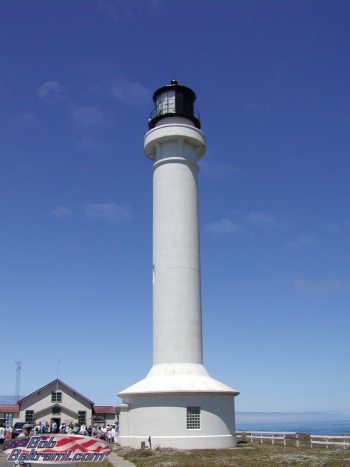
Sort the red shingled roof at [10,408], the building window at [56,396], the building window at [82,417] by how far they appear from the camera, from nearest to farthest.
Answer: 1. the building window at [82,417]
2. the building window at [56,396]
3. the red shingled roof at [10,408]

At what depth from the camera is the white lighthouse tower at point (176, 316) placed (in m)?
22.8

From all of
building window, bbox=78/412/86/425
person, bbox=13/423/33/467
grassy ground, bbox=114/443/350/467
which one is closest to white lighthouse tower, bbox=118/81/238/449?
grassy ground, bbox=114/443/350/467

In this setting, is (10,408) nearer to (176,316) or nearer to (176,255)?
(176,316)

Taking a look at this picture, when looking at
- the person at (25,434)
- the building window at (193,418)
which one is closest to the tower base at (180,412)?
the building window at (193,418)

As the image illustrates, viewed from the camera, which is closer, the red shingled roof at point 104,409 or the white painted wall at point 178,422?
the white painted wall at point 178,422

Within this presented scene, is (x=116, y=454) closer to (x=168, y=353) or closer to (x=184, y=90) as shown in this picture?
(x=168, y=353)

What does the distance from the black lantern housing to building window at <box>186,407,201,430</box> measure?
1566cm

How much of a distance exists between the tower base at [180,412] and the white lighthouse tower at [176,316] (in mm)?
41

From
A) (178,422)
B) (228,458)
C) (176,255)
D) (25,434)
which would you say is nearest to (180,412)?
(178,422)

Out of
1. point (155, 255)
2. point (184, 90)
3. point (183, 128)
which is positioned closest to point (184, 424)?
point (155, 255)

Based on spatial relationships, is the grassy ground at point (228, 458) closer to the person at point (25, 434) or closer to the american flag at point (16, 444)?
the person at point (25, 434)

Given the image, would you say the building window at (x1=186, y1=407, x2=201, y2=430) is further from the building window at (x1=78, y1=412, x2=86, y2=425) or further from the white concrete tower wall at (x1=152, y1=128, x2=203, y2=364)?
the building window at (x1=78, y1=412, x2=86, y2=425)

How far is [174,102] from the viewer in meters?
29.2

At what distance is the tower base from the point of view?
22.6m
